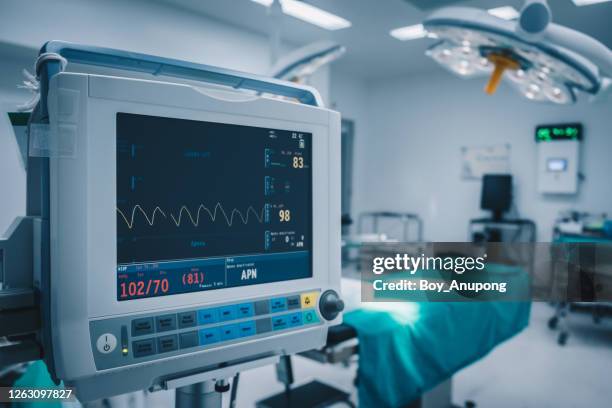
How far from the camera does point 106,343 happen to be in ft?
1.70

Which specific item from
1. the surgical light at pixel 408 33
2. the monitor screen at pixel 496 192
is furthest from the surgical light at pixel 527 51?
the monitor screen at pixel 496 192

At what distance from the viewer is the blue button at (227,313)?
1.98 feet

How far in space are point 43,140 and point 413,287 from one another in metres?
0.72

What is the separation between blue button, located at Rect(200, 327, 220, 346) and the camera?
581mm

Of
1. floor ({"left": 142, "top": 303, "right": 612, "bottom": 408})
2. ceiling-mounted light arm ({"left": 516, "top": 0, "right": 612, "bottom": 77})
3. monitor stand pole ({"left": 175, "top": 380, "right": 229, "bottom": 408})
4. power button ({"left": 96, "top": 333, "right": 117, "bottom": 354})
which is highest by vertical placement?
ceiling-mounted light arm ({"left": 516, "top": 0, "right": 612, "bottom": 77})

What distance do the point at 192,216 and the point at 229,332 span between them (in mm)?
163

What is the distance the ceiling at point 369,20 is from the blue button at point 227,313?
10.3 ft

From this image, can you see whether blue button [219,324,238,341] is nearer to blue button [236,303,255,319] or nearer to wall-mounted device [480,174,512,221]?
blue button [236,303,255,319]

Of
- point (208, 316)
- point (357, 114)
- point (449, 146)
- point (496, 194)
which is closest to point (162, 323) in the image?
point (208, 316)

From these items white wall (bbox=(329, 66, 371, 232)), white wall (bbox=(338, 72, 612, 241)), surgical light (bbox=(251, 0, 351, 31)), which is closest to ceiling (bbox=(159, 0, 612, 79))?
surgical light (bbox=(251, 0, 351, 31))

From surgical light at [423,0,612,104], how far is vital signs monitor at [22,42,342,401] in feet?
3.69

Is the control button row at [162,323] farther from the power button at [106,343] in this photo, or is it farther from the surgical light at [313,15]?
the surgical light at [313,15]

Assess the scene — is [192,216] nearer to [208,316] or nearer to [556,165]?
[208,316]

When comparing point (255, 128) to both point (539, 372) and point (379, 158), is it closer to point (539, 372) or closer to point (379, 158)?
point (539, 372)
